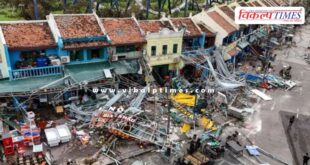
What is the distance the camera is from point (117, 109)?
27281 mm

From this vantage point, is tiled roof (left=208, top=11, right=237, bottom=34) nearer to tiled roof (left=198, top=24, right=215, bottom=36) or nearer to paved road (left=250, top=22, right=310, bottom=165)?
tiled roof (left=198, top=24, right=215, bottom=36)

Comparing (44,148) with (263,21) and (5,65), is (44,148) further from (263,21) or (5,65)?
(263,21)

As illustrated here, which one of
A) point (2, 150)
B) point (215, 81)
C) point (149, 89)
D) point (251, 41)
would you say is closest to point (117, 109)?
point (149, 89)

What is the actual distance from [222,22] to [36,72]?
2539 centimetres

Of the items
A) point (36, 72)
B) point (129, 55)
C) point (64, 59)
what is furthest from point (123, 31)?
point (36, 72)

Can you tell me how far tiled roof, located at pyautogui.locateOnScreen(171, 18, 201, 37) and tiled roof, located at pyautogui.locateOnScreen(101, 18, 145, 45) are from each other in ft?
19.3

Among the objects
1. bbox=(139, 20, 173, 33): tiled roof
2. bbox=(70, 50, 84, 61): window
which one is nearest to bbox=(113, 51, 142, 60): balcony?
bbox=(139, 20, 173, 33): tiled roof

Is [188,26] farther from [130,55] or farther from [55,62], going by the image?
[55,62]

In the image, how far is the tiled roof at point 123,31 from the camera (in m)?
31.1

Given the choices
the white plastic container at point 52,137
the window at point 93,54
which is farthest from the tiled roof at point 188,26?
the white plastic container at point 52,137

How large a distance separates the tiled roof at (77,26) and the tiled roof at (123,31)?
1.38m

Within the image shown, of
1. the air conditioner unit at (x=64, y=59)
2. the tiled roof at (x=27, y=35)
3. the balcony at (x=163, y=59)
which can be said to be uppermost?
the tiled roof at (x=27, y=35)

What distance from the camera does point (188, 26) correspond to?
37375 mm

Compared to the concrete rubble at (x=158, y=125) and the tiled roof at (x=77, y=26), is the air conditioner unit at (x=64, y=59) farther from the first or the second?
the concrete rubble at (x=158, y=125)
